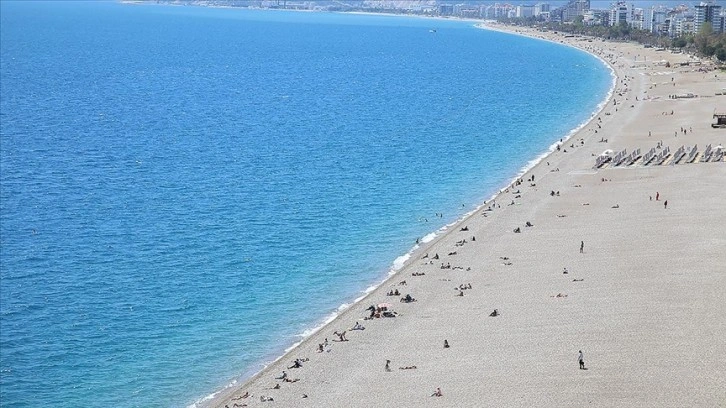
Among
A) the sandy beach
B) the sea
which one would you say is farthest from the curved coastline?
the sea

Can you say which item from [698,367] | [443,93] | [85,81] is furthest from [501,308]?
[85,81]

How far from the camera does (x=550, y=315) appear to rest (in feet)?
127

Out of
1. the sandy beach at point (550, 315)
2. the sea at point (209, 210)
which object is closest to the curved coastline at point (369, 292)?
the sandy beach at point (550, 315)

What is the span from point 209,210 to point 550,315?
26.4 meters

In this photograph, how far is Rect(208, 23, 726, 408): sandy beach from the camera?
31969 millimetres

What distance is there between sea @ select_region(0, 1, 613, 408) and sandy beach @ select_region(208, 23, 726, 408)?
2.57 metres

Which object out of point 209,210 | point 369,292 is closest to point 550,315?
point 369,292

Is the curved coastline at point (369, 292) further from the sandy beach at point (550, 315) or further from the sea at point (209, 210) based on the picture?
the sea at point (209, 210)

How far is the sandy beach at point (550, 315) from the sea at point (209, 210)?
8.45 feet

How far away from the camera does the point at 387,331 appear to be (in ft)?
126

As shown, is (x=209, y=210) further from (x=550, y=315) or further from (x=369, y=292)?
(x=550, y=315)

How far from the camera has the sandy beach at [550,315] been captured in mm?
31969

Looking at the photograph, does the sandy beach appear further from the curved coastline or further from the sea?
the sea

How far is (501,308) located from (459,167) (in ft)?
112
